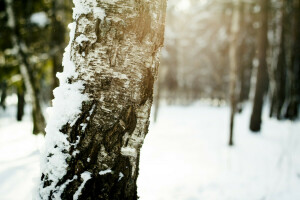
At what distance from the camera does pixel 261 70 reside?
8312mm

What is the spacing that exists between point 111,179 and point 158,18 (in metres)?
0.92

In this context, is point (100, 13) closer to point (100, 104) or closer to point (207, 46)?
point (100, 104)

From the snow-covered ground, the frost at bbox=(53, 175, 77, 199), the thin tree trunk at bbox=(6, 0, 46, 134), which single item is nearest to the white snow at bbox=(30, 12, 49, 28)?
the thin tree trunk at bbox=(6, 0, 46, 134)

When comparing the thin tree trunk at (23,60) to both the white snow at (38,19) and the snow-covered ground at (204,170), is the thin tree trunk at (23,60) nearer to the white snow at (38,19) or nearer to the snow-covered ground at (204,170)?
the snow-covered ground at (204,170)

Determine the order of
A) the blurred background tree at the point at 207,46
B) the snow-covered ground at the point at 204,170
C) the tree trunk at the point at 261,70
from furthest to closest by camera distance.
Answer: the tree trunk at the point at 261,70
the blurred background tree at the point at 207,46
the snow-covered ground at the point at 204,170

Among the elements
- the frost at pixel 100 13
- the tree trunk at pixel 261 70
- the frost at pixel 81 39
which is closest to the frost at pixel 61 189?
the frost at pixel 81 39

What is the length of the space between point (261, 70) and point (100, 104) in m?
8.72

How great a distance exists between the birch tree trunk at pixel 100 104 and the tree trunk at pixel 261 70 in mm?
8448

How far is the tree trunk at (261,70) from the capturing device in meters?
8.10

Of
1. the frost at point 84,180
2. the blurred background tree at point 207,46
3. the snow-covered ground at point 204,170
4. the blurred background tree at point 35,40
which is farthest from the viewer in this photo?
the blurred background tree at point 207,46

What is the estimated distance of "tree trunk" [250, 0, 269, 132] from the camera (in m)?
8.10

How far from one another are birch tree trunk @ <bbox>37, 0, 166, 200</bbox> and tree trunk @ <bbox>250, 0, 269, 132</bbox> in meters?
8.45

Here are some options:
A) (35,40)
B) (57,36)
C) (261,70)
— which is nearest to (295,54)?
(261,70)

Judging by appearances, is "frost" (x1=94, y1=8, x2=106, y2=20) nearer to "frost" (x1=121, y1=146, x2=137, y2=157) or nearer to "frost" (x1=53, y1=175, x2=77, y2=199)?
"frost" (x1=121, y1=146, x2=137, y2=157)
